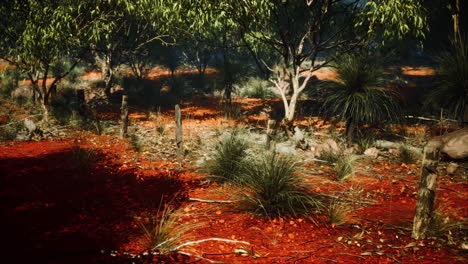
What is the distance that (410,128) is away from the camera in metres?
11.0

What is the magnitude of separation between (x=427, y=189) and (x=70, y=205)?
481cm

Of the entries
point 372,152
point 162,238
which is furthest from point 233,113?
point 162,238

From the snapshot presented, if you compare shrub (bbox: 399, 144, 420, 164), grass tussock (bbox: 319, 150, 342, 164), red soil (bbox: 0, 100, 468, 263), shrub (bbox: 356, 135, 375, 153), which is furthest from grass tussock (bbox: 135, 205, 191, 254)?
shrub (bbox: 356, 135, 375, 153)

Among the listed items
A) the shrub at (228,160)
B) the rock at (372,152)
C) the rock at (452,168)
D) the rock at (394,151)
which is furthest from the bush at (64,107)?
the rock at (452,168)

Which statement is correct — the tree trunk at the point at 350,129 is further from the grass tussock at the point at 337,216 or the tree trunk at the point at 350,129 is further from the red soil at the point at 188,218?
the grass tussock at the point at 337,216

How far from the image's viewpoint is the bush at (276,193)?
4012 millimetres

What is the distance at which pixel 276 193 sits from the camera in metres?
4.14

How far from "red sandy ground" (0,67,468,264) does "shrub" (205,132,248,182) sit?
30 centimetres

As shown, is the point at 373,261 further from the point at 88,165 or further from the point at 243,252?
the point at 88,165

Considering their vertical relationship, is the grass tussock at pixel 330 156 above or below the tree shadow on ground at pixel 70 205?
above

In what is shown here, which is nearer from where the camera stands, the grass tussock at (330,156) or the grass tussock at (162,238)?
the grass tussock at (162,238)

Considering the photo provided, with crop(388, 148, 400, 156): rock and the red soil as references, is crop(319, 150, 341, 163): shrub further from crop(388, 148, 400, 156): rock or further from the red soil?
crop(388, 148, 400, 156): rock

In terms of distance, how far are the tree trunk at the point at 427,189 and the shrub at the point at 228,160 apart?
9.75ft

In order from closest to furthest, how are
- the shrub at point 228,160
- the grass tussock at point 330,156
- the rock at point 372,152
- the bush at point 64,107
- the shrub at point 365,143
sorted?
the shrub at point 228,160
the grass tussock at point 330,156
the rock at point 372,152
the shrub at point 365,143
the bush at point 64,107
